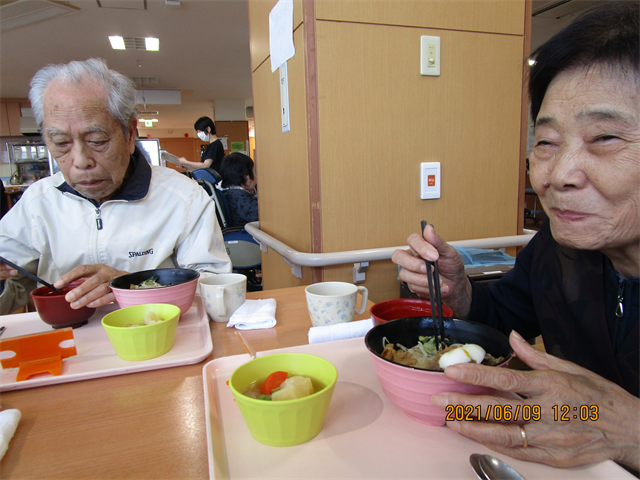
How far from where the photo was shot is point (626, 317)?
0.79m

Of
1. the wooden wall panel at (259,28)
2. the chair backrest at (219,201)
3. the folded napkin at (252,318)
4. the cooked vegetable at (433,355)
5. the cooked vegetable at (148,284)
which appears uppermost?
the wooden wall panel at (259,28)

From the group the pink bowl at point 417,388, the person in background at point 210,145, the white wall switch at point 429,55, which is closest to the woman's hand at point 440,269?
the pink bowl at point 417,388

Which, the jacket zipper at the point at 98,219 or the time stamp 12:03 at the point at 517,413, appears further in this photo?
the jacket zipper at the point at 98,219

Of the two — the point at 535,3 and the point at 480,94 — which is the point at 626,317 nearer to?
the point at 480,94

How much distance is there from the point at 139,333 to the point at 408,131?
1.33 meters

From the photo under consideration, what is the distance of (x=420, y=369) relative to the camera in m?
0.53

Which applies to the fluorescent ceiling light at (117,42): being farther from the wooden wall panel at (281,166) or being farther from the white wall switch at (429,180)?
the white wall switch at (429,180)

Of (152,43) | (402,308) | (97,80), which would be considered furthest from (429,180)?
(152,43)

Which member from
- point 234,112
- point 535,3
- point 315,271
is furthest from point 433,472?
point 234,112

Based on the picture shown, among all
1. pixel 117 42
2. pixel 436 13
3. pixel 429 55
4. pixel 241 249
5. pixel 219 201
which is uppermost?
pixel 117 42

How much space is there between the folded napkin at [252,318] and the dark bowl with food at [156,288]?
130mm

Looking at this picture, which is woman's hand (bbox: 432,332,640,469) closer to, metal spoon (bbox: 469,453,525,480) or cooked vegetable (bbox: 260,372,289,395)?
metal spoon (bbox: 469,453,525,480)

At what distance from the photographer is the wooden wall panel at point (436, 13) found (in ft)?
5.06

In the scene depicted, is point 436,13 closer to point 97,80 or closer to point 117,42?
point 97,80
